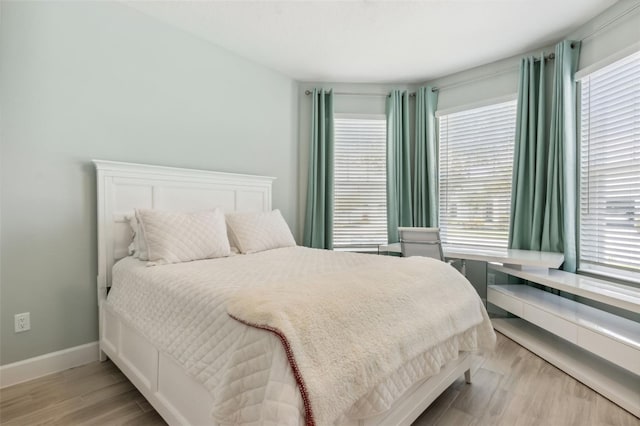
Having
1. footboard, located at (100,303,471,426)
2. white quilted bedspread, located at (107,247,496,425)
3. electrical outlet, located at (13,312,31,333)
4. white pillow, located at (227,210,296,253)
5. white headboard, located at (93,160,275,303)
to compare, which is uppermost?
white headboard, located at (93,160,275,303)

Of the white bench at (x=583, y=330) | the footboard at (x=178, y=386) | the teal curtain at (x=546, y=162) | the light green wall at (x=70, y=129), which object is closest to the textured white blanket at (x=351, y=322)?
the footboard at (x=178, y=386)

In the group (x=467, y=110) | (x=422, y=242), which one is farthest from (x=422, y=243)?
(x=467, y=110)

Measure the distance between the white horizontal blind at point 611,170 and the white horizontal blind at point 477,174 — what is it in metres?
0.66

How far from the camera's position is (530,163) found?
2957 millimetres

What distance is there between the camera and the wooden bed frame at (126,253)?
4.37ft

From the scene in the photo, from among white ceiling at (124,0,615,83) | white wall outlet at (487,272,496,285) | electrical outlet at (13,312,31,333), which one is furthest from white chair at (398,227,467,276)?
electrical outlet at (13,312,31,333)

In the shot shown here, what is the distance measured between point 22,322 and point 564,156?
4.16m

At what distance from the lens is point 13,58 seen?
A: 6.18ft

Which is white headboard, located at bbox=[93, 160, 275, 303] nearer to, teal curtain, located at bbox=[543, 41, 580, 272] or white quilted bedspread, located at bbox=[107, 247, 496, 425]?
white quilted bedspread, located at bbox=[107, 247, 496, 425]

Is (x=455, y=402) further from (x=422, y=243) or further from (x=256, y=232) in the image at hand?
(x=256, y=232)

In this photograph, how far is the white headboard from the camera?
216 cm

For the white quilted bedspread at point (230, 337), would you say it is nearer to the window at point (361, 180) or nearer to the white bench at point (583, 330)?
the white bench at point (583, 330)

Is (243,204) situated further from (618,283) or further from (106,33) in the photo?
(618,283)

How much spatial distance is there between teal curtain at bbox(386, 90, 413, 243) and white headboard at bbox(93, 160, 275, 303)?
179 centimetres
